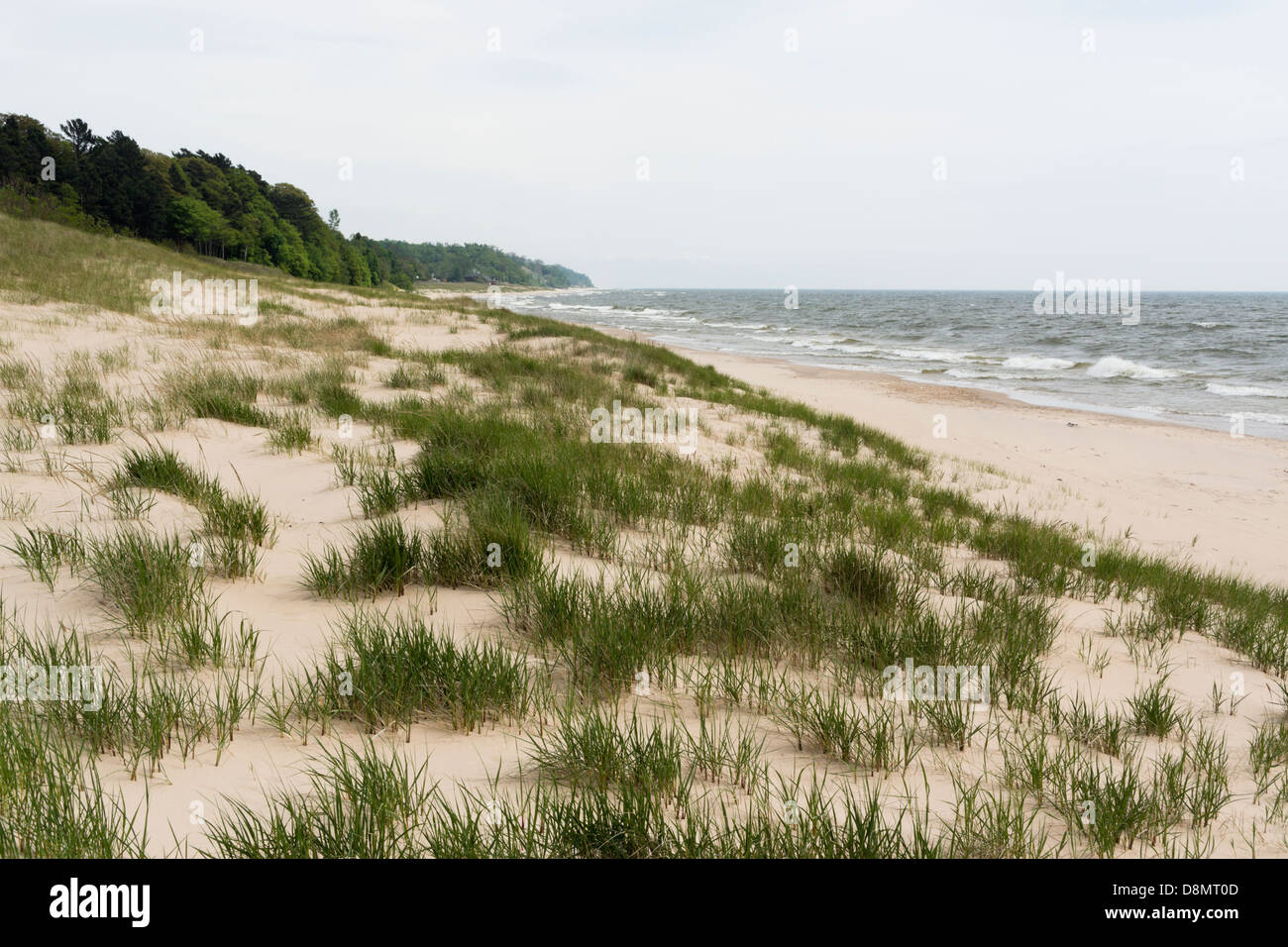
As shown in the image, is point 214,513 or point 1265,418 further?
point 1265,418

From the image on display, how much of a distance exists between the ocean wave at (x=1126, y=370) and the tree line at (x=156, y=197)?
178 ft

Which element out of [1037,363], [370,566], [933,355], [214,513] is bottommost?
[370,566]

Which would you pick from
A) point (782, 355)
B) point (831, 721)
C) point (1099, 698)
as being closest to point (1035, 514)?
point (1099, 698)

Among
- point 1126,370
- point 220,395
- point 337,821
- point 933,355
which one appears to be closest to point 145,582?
point 337,821

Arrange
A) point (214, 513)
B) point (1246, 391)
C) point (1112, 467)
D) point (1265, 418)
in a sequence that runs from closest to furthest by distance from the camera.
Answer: point (214, 513)
point (1112, 467)
point (1265, 418)
point (1246, 391)

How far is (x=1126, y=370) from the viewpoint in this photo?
28.7 metres

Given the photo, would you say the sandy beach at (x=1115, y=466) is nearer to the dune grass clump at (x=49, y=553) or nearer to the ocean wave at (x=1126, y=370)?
the ocean wave at (x=1126, y=370)

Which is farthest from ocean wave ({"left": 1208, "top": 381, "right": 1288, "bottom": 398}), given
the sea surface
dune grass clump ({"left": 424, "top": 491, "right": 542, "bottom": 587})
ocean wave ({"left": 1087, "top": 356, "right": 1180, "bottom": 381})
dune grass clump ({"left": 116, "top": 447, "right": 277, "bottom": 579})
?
dune grass clump ({"left": 116, "top": 447, "right": 277, "bottom": 579})

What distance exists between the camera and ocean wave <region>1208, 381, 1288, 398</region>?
23109 mm

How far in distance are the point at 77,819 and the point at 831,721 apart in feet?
7.29

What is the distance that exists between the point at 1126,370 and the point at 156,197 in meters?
72.0

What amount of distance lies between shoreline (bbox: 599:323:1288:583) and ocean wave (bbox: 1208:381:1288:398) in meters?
7.48

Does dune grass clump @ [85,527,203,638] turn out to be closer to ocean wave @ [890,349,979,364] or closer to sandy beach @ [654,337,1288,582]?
sandy beach @ [654,337,1288,582]

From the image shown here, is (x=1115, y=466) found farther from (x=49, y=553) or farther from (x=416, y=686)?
(x=49, y=553)
